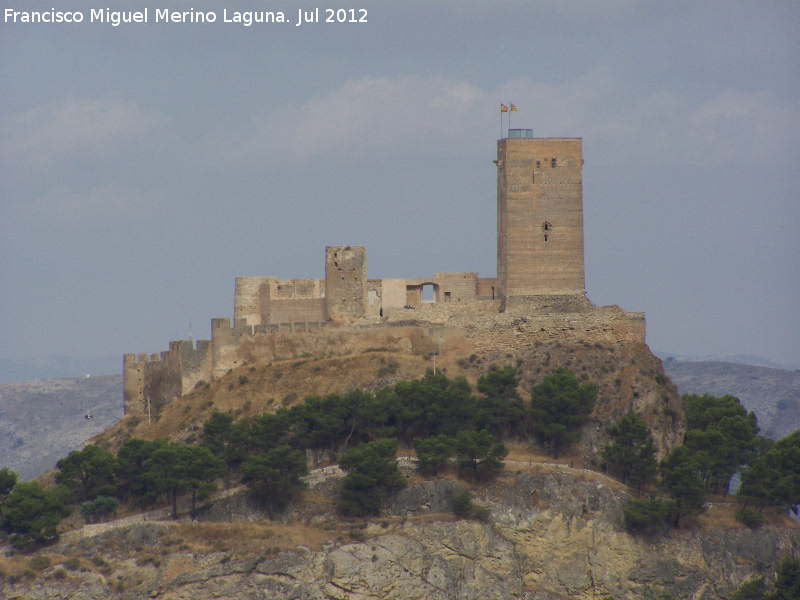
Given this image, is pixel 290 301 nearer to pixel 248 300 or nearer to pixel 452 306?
pixel 248 300

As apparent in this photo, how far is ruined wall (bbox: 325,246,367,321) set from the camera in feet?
254

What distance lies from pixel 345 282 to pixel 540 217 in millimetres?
10652

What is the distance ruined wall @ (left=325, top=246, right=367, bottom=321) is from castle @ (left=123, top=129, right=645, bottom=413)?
0.17 feet

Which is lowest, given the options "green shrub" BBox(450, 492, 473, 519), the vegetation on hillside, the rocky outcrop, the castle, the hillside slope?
the rocky outcrop

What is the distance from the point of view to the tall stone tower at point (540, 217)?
257 feet

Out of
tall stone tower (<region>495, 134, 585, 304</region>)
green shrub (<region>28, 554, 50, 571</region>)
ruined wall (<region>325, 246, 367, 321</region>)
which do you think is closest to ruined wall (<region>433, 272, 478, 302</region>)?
tall stone tower (<region>495, 134, 585, 304</region>)

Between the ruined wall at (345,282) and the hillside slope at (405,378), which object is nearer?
the hillside slope at (405,378)

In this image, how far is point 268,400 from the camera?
243 feet

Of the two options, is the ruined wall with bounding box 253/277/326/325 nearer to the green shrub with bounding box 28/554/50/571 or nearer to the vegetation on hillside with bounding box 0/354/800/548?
the vegetation on hillside with bounding box 0/354/800/548

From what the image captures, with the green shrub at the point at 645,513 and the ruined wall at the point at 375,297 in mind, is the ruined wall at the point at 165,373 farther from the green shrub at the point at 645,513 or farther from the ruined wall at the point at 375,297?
the green shrub at the point at 645,513

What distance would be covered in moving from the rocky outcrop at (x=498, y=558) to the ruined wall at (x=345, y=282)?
1196cm

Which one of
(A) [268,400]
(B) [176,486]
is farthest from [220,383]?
(B) [176,486]

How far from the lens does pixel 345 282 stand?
77.6m

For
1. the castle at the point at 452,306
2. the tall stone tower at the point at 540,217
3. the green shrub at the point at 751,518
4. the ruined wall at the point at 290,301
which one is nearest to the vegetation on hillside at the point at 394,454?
the green shrub at the point at 751,518
